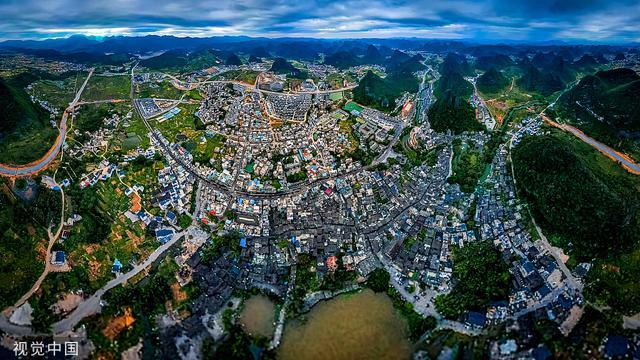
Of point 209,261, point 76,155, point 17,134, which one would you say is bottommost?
point 209,261

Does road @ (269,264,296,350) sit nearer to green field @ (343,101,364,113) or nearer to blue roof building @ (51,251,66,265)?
blue roof building @ (51,251,66,265)

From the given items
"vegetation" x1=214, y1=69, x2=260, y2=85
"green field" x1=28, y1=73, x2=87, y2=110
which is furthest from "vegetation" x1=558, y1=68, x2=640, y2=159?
"green field" x1=28, y1=73, x2=87, y2=110

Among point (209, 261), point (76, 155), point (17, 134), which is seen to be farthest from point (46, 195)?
point (209, 261)

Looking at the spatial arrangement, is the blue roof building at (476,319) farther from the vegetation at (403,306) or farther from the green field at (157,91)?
the green field at (157,91)

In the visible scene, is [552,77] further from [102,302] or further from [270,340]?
[102,302]

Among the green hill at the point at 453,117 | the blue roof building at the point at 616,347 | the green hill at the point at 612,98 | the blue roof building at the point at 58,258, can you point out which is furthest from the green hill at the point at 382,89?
the blue roof building at the point at 58,258

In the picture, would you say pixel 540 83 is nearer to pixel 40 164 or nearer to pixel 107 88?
pixel 107 88
